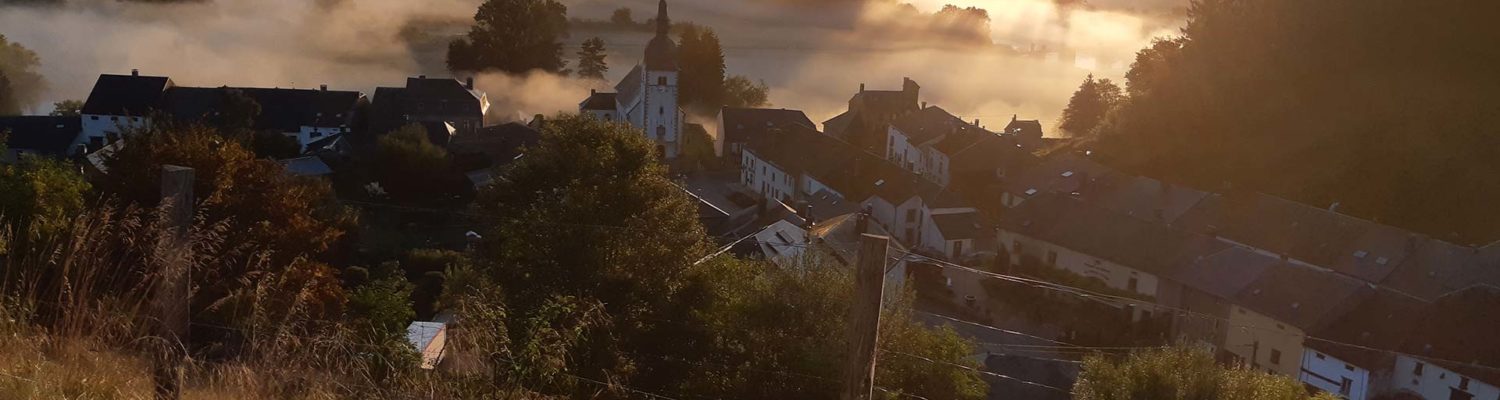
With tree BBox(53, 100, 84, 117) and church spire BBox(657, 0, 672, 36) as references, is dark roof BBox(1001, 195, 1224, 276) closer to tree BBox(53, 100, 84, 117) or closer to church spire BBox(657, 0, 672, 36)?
church spire BBox(657, 0, 672, 36)

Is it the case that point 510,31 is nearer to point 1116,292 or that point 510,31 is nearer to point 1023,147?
point 1023,147

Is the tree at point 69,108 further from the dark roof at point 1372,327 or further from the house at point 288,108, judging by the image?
the dark roof at point 1372,327

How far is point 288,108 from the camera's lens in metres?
32.0

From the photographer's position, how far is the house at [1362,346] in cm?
1470

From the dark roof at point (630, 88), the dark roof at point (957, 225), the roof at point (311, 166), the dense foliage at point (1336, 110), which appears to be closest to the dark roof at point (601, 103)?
the dark roof at point (630, 88)

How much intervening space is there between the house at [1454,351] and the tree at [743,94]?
3189 cm

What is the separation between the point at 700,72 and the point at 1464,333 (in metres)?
32.5

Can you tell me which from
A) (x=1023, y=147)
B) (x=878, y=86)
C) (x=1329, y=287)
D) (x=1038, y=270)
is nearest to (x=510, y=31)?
(x=878, y=86)

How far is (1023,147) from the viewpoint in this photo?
29516 mm

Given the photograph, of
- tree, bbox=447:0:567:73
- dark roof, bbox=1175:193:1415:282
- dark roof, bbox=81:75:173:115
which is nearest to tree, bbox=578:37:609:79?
tree, bbox=447:0:567:73

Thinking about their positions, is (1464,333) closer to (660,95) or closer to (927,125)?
(927,125)

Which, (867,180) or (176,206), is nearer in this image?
(176,206)

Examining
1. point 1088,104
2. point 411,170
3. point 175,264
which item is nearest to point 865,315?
point 175,264

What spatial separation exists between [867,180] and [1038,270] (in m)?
4.97
